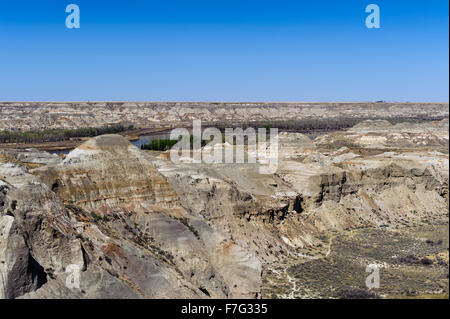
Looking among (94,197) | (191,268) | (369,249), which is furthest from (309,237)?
(94,197)

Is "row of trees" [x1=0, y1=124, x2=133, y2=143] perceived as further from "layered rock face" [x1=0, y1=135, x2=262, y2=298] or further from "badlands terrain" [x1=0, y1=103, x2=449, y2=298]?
"layered rock face" [x1=0, y1=135, x2=262, y2=298]

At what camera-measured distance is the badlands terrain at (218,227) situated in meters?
21.4

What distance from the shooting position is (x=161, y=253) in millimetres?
27406

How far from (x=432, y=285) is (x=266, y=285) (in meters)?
10.6

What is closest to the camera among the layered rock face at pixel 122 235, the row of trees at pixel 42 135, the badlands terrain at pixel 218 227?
the layered rock face at pixel 122 235

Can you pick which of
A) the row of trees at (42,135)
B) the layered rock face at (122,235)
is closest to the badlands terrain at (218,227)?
the layered rock face at (122,235)

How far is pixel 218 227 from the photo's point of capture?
34.9 metres

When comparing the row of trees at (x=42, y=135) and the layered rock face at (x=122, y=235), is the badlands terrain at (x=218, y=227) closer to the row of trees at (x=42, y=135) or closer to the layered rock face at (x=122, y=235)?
the layered rock face at (x=122, y=235)

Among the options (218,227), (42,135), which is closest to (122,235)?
(218,227)

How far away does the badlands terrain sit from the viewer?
21438 mm

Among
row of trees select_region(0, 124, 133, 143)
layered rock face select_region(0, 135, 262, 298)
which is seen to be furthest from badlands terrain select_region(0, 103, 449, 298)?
row of trees select_region(0, 124, 133, 143)

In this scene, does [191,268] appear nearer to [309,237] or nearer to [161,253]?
[161,253]

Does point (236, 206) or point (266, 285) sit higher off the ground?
point (236, 206)
